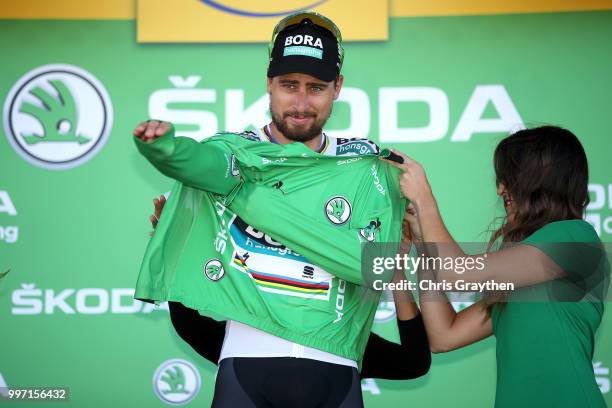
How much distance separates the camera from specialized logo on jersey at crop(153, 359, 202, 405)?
394 centimetres

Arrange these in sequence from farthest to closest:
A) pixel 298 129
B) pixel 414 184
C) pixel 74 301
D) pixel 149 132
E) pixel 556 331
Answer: pixel 74 301 < pixel 298 129 < pixel 414 184 < pixel 556 331 < pixel 149 132

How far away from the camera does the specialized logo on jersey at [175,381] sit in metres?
3.94

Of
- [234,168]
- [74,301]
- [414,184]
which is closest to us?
[234,168]

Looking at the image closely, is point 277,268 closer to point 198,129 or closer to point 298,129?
point 298,129

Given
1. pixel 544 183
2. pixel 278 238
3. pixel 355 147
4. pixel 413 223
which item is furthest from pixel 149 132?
pixel 544 183

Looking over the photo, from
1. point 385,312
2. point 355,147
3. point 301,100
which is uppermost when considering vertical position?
point 301,100

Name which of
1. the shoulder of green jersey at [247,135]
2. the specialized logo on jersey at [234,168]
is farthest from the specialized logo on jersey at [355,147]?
the specialized logo on jersey at [234,168]

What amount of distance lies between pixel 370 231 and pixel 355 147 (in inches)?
11.2

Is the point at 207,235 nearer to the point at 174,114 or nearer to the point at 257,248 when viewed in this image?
the point at 257,248

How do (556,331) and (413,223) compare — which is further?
(413,223)

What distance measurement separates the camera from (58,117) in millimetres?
3992

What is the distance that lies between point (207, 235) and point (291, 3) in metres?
2.06

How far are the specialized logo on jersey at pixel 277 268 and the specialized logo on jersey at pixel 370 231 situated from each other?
14cm

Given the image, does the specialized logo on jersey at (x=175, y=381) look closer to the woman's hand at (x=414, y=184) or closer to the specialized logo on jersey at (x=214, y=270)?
the specialized logo on jersey at (x=214, y=270)
